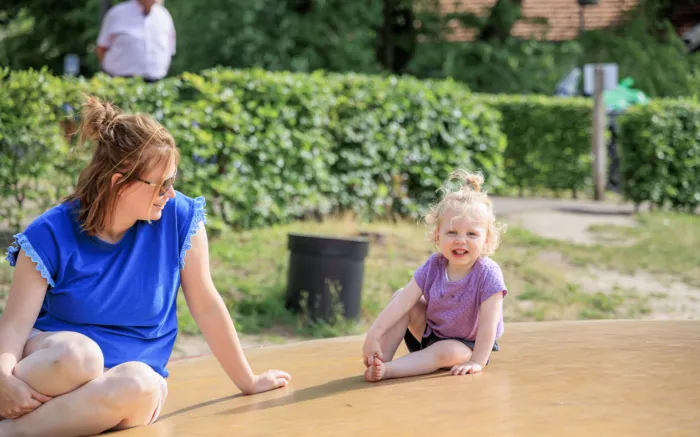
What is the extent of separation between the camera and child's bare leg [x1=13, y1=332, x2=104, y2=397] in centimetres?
265

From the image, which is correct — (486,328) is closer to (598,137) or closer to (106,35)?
(106,35)

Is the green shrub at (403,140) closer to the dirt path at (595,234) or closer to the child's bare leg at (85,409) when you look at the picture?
the dirt path at (595,234)

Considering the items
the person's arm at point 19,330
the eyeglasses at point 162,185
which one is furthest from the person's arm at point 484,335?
the person's arm at point 19,330

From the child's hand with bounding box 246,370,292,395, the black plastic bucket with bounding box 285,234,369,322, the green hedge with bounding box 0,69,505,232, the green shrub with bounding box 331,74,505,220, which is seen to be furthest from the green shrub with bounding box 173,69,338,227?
the child's hand with bounding box 246,370,292,395

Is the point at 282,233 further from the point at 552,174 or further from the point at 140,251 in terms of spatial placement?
the point at 552,174

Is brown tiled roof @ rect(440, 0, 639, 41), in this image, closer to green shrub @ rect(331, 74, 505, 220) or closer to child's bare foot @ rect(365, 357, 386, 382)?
green shrub @ rect(331, 74, 505, 220)

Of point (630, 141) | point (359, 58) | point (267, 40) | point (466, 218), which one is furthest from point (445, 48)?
point (466, 218)

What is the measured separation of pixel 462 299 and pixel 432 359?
0.24 m

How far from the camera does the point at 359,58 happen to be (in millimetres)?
19344

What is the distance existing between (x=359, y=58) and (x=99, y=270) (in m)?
16.8

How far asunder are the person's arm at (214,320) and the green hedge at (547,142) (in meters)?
13.1

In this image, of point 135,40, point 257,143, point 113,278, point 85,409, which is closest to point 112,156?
point 113,278

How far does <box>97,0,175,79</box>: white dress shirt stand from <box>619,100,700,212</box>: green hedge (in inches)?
296

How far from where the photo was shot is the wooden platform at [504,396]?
2.43 meters
